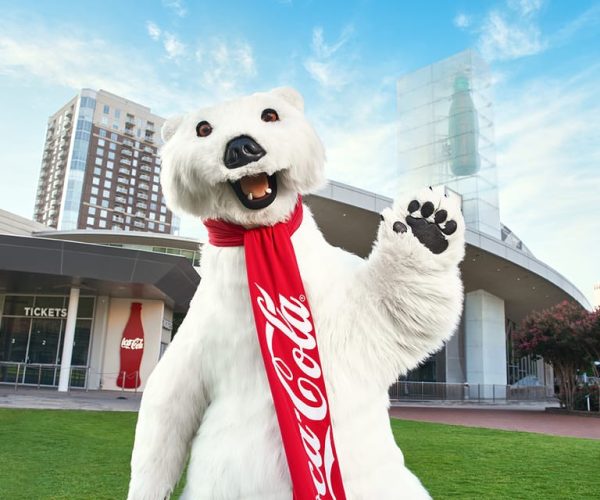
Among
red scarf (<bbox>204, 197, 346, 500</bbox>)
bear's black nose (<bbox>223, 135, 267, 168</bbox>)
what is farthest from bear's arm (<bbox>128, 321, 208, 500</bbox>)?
bear's black nose (<bbox>223, 135, 267, 168</bbox>)

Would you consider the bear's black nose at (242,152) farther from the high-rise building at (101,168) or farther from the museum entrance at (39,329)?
the high-rise building at (101,168)

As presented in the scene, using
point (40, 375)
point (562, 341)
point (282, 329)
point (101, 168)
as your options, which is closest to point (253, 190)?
point (282, 329)

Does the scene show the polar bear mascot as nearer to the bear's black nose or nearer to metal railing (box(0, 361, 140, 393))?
the bear's black nose

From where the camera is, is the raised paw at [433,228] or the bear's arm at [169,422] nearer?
the raised paw at [433,228]

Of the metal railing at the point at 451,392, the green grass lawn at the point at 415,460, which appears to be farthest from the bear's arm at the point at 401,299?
the metal railing at the point at 451,392

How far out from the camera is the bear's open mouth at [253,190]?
1.50 metres

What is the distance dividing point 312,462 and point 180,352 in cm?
57

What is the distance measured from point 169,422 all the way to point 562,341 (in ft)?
56.9

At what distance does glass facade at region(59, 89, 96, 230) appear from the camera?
68.0 m

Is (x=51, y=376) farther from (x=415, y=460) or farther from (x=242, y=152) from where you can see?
(x=242, y=152)

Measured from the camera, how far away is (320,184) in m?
1.66

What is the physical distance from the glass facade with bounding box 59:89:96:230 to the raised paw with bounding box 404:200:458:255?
239 ft

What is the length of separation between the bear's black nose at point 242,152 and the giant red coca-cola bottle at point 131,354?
17.4m

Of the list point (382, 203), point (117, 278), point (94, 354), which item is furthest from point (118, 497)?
point (94, 354)
